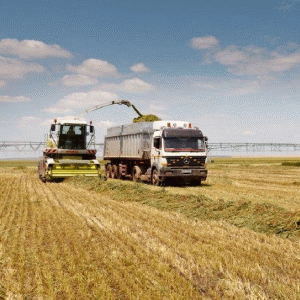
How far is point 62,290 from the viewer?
205 inches

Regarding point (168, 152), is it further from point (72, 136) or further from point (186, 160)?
point (72, 136)

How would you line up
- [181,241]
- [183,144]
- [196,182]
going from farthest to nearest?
[196,182] < [183,144] < [181,241]

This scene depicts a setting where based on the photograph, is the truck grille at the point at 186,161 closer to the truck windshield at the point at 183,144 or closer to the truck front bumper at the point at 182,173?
the truck front bumper at the point at 182,173

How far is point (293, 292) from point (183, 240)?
3.32 metres

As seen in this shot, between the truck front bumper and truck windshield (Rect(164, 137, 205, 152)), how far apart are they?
1.07 m

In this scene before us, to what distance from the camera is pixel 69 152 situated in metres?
25.7

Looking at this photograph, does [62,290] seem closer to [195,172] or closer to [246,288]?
[246,288]

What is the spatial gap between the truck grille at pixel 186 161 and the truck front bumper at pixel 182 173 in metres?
0.28

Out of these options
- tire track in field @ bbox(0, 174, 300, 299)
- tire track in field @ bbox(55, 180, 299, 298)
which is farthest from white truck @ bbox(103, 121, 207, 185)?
tire track in field @ bbox(0, 174, 300, 299)

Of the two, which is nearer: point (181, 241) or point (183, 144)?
point (181, 241)

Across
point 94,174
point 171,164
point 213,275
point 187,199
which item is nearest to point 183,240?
point 213,275

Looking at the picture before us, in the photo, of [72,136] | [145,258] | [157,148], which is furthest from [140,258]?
[72,136]

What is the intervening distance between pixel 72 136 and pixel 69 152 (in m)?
1.13

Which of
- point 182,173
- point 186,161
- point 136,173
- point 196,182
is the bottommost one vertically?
point 196,182
